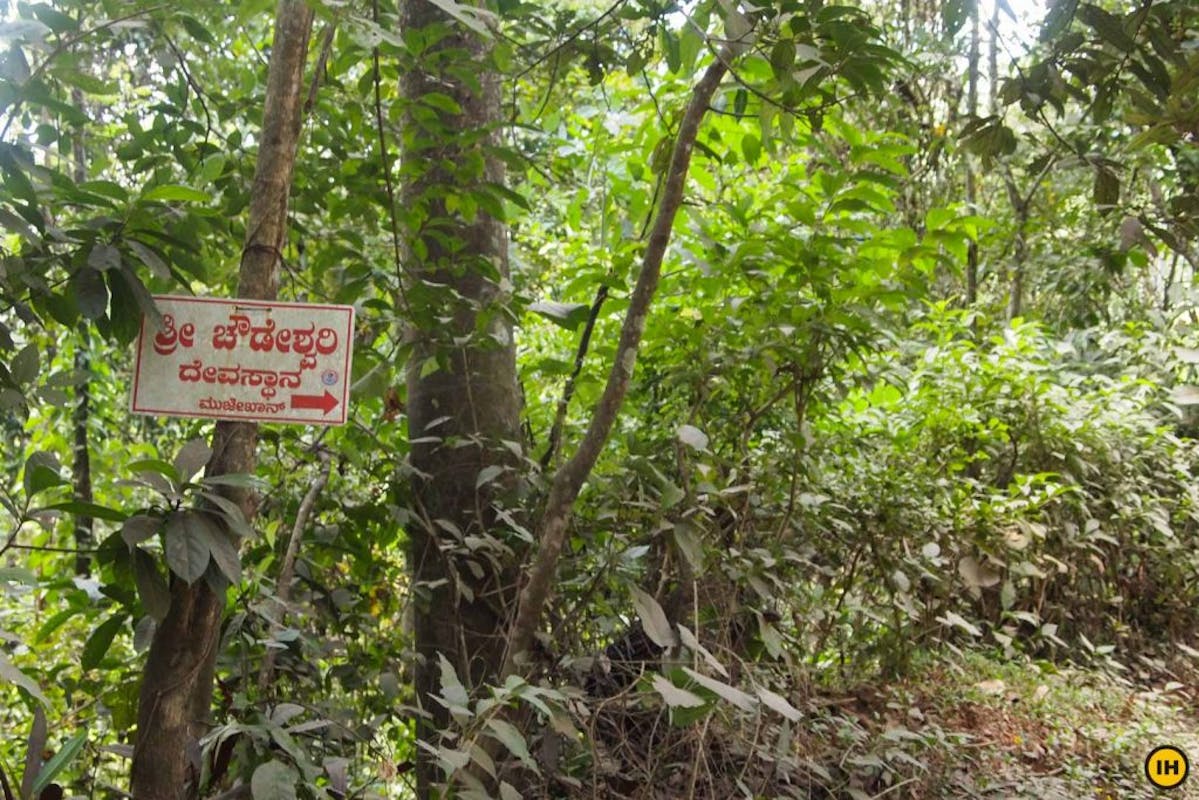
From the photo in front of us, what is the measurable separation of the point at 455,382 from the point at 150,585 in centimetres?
125

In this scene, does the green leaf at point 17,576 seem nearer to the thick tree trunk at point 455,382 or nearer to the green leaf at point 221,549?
the green leaf at point 221,549

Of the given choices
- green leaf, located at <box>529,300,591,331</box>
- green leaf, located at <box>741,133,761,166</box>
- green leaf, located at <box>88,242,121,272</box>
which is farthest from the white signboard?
green leaf, located at <box>741,133,761,166</box>

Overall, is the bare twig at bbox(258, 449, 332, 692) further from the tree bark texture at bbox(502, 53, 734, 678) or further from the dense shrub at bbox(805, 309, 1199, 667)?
the dense shrub at bbox(805, 309, 1199, 667)

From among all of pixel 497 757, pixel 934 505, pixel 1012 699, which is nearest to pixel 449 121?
pixel 497 757

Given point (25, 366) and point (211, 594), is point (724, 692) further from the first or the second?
point (25, 366)

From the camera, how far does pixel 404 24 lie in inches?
114

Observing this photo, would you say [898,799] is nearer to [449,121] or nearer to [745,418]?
[745,418]

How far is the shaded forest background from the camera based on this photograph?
1.84m

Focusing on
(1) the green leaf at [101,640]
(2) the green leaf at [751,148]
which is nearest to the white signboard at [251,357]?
(1) the green leaf at [101,640]

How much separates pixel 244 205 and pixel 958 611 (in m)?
3.02

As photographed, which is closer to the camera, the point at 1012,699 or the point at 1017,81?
the point at 1017,81

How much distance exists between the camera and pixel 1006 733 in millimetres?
3422

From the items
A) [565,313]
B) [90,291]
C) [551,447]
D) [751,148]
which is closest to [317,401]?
[90,291]

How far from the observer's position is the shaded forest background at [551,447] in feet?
6.03
